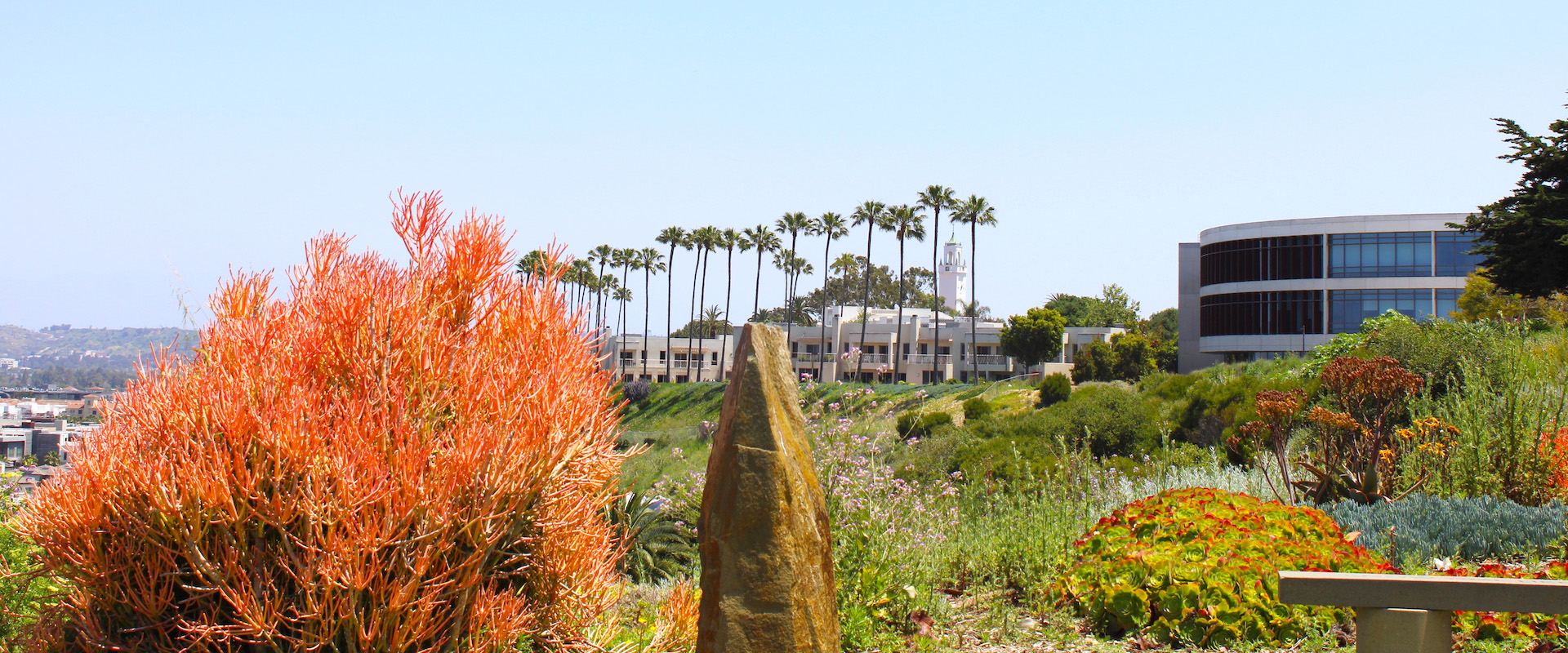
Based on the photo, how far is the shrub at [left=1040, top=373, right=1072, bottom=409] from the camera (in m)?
35.9

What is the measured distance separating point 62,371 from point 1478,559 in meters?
89.5

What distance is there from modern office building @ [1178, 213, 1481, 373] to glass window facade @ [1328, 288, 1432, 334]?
0.04 meters

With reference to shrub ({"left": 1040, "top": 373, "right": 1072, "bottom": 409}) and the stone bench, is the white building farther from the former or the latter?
the stone bench

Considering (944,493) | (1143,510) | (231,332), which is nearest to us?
(231,332)

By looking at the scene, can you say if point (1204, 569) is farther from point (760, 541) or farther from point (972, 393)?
point (972, 393)

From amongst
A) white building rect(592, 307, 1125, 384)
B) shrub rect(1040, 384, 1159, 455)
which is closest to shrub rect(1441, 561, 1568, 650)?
shrub rect(1040, 384, 1159, 455)

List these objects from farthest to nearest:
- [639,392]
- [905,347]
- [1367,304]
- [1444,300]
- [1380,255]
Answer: [905,347] < [639,392] < [1380,255] < [1367,304] < [1444,300]

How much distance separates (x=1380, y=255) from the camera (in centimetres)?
4881

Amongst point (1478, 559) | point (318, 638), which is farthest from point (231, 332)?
point (1478, 559)

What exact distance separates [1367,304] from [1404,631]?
51543mm

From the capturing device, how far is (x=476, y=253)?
4551mm

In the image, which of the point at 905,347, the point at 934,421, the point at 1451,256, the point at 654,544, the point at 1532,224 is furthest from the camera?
the point at 905,347

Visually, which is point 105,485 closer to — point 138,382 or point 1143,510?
point 138,382

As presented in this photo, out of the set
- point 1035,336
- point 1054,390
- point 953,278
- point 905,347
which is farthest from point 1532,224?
point 953,278
